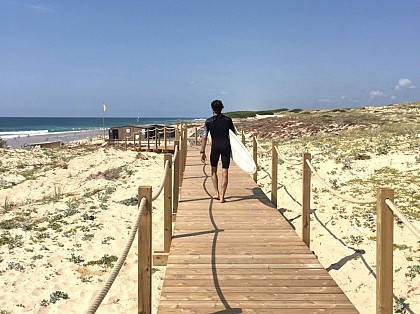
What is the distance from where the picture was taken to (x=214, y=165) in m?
7.46

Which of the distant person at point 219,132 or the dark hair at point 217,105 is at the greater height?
the dark hair at point 217,105

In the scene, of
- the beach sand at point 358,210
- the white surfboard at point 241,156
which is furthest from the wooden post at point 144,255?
the white surfboard at point 241,156

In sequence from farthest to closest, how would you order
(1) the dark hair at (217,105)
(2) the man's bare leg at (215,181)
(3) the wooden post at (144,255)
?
(2) the man's bare leg at (215,181)
(1) the dark hair at (217,105)
(3) the wooden post at (144,255)

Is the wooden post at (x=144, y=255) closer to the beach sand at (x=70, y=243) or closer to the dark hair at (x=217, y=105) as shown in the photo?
the beach sand at (x=70, y=243)

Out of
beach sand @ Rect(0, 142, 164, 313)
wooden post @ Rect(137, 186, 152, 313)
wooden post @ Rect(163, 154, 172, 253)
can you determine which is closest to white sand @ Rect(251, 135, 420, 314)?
wooden post @ Rect(163, 154, 172, 253)

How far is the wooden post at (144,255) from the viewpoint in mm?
3408

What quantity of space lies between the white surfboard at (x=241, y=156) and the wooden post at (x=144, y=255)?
5281 mm

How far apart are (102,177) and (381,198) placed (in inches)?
475

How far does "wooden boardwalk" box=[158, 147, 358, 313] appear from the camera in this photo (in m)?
3.76

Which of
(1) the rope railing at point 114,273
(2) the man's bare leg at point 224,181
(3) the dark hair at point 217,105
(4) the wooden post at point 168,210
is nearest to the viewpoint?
(1) the rope railing at point 114,273

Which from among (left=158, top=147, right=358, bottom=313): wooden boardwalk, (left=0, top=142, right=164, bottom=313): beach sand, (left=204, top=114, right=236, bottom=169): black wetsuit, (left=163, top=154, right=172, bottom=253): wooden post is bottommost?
(left=0, top=142, right=164, bottom=313): beach sand

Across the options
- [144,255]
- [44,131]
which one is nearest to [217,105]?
[144,255]

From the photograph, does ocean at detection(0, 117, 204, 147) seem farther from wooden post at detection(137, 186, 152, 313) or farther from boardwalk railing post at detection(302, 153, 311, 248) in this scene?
wooden post at detection(137, 186, 152, 313)

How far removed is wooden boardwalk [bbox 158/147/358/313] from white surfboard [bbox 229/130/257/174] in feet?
4.75
